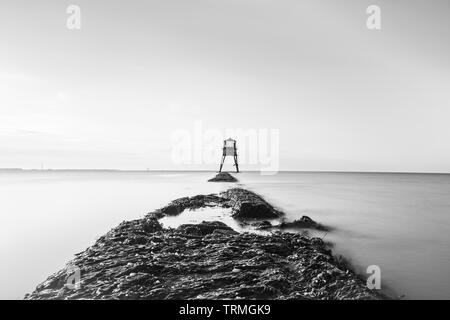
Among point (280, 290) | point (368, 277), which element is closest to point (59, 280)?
point (280, 290)

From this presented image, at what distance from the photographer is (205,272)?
7090 mm

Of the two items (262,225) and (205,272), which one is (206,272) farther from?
(262,225)

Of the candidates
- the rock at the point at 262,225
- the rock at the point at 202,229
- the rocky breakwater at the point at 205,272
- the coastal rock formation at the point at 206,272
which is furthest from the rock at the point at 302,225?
the coastal rock formation at the point at 206,272

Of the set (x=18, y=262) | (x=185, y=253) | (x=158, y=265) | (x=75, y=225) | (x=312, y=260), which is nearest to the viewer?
(x=158, y=265)

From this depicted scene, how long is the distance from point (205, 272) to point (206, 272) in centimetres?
3

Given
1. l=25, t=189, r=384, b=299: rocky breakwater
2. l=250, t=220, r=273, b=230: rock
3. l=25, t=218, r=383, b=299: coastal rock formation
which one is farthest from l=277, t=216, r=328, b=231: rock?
l=25, t=218, r=383, b=299: coastal rock formation

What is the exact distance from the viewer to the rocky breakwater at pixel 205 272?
609 cm

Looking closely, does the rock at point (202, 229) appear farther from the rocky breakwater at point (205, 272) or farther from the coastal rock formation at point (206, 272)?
the coastal rock formation at point (206, 272)

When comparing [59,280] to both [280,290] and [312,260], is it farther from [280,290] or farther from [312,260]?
[312,260]

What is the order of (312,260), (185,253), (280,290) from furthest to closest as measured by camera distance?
(185,253), (312,260), (280,290)

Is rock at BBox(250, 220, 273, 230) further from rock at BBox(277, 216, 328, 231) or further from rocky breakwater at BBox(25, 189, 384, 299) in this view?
rocky breakwater at BBox(25, 189, 384, 299)

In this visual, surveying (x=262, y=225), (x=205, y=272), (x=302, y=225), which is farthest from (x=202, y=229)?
(x=302, y=225)

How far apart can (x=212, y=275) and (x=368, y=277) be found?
564 centimetres
